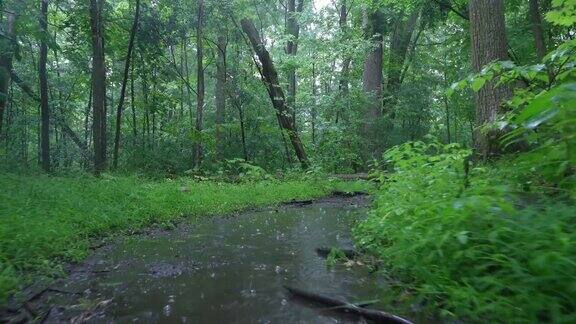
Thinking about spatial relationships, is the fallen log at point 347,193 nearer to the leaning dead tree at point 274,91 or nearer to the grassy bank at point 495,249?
the leaning dead tree at point 274,91

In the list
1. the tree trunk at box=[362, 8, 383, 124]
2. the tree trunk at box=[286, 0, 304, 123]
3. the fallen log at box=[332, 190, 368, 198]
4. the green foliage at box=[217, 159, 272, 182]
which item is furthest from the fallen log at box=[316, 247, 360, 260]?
the tree trunk at box=[362, 8, 383, 124]

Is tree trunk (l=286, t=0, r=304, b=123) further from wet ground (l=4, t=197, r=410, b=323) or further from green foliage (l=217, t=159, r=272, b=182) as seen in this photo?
wet ground (l=4, t=197, r=410, b=323)

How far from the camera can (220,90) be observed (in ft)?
55.6

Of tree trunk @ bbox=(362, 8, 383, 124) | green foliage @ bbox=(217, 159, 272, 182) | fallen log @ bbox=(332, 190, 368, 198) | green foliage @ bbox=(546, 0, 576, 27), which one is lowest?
fallen log @ bbox=(332, 190, 368, 198)

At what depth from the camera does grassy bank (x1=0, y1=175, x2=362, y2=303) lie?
4.18 m

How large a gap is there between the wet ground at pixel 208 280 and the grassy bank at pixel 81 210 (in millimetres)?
388

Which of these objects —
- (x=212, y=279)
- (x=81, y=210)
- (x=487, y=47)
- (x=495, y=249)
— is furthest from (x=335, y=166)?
(x=495, y=249)

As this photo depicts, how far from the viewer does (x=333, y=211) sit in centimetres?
838

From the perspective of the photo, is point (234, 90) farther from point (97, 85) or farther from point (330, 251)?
point (330, 251)

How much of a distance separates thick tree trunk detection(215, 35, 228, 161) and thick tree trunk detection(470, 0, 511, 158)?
32.5 feet

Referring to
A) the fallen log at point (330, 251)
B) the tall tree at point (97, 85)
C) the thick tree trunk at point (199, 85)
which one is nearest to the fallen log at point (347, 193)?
the thick tree trunk at point (199, 85)

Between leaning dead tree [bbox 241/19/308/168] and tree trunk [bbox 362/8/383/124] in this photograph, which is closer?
leaning dead tree [bbox 241/19/308/168]

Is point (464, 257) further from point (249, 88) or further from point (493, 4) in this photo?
point (249, 88)

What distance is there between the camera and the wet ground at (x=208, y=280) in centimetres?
316
